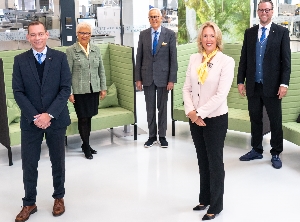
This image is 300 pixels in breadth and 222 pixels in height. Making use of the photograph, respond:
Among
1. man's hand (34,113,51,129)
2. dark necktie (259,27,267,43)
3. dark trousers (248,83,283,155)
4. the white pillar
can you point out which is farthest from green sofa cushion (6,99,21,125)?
the white pillar

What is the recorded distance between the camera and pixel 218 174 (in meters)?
3.82

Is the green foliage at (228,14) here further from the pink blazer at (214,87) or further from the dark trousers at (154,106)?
the pink blazer at (214,87)

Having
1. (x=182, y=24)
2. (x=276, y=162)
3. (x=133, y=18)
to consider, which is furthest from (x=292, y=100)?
(x=133, y=18)

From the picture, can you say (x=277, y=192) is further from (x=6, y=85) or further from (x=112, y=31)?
(x=112, y=31)

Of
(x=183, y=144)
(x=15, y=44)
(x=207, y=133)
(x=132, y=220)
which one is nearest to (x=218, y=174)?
(x=207, y=133)

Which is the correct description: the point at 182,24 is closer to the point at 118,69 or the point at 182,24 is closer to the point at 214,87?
the point at 118,69

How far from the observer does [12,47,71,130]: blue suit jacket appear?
12.4 feet

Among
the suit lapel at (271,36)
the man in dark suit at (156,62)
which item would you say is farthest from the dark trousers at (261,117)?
the man in dark suit at (156,62)

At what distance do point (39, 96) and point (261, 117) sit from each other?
2.53m

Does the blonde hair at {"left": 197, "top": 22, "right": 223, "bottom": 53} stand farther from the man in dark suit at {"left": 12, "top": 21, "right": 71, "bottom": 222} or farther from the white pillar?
the white pillar

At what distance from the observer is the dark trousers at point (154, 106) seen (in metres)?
5.75

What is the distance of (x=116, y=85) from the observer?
6410mm

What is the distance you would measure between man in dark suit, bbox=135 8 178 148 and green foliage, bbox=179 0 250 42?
3.12 metres

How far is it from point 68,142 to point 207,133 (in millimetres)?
2915
